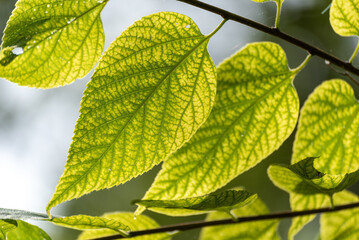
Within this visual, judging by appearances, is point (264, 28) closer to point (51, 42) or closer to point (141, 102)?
point (141, 102)

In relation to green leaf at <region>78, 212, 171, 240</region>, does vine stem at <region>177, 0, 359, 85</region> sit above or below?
above

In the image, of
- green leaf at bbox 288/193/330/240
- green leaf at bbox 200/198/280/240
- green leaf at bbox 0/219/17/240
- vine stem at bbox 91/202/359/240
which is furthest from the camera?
green leaf at bbox 200/198/280/240

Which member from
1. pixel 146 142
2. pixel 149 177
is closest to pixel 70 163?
pixel 146 142

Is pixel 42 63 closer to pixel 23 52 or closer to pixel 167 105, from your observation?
pixel 23 52

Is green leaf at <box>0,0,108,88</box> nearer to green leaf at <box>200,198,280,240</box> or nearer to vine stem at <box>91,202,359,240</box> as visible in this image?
vine stem at <box>91,202,359,240</box>

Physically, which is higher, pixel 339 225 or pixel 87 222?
pixel 87 222

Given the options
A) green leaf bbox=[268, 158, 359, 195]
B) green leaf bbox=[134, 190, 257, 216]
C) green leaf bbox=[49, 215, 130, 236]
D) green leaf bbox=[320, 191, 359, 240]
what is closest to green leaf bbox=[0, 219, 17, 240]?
green leaf bbox=[49, 215, 130, 236]

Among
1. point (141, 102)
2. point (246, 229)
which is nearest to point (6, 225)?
point (141, 102)
